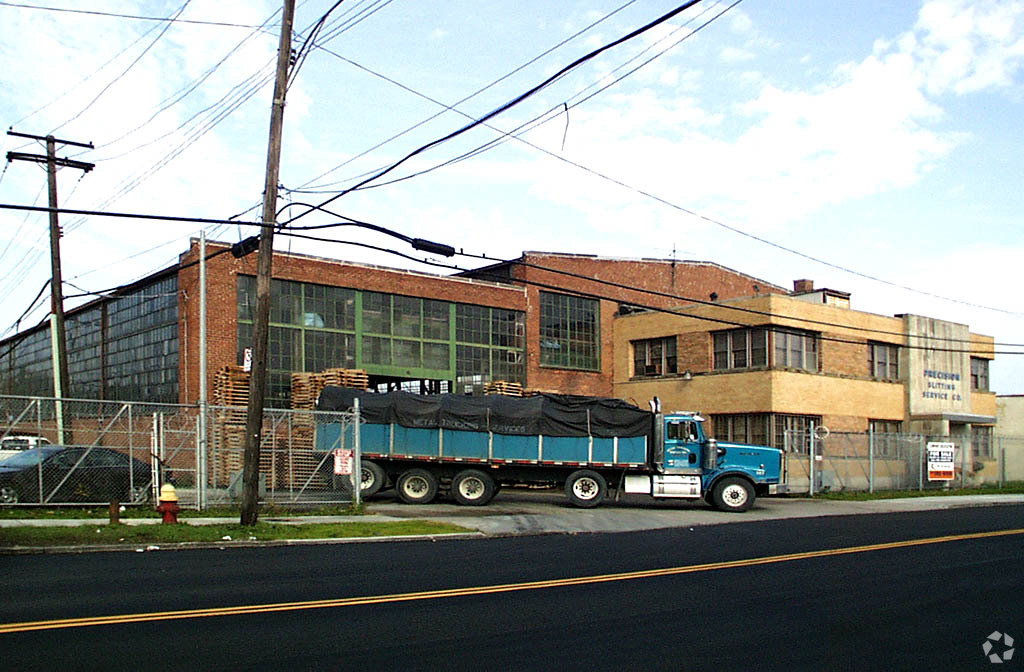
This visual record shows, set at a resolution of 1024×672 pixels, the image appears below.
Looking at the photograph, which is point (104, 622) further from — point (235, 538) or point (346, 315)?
point (346, 315)

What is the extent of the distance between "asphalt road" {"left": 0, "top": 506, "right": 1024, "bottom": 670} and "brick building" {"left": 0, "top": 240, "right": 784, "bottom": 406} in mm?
12997

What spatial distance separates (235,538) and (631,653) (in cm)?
1154

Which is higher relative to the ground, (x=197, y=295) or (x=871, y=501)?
(x=197, y=295)

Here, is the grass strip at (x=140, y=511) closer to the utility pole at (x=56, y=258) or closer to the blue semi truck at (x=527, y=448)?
the blue semi truck at (x=527, y=448)

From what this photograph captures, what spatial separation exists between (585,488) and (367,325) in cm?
1163

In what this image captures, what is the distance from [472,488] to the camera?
27469 millimetres

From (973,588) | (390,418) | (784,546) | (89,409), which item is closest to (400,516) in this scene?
(390,418)

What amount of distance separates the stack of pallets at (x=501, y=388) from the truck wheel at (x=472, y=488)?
8643mm

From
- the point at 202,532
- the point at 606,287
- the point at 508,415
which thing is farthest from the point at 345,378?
the point at 606,287

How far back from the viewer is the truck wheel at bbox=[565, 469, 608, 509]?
90.1ft

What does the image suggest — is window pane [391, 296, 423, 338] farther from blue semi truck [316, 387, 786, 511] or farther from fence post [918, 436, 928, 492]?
fence post [918, 436, 928, 492]

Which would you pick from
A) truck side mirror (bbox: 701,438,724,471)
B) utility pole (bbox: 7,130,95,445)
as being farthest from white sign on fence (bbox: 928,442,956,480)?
utility pole (bbox: 7,130,95,445)

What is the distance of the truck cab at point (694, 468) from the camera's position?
27594mm

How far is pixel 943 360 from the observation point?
144 feet
